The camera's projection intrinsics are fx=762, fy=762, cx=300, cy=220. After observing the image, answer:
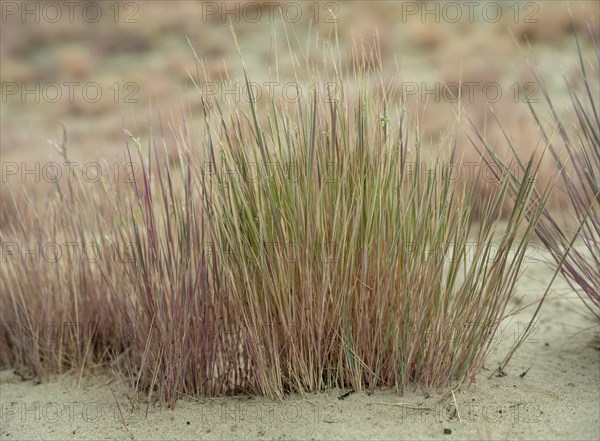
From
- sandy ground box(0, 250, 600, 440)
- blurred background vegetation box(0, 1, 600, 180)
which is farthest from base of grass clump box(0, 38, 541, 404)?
blurred background vegetation box(0, 1, 600, 180)

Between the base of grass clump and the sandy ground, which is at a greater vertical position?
the base of grass clump

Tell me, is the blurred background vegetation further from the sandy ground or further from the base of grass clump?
the base of grass clump

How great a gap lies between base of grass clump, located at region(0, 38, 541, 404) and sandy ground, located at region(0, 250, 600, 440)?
2.6 inches

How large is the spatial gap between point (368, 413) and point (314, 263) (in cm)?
43

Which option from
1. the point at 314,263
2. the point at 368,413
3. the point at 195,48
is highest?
the point at 195,48

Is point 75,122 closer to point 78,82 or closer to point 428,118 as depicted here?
point 78,82

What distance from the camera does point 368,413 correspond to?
2.05 m

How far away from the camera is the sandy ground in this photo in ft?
6.55

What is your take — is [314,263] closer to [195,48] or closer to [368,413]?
[368,413]

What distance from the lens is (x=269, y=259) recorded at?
6.70ft

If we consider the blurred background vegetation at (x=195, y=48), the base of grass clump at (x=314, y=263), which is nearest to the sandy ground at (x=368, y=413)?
the base of grass clump at (x=314, y=263)

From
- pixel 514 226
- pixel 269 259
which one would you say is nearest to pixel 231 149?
pixel 269 259

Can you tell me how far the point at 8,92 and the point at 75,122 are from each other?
1.92 metres

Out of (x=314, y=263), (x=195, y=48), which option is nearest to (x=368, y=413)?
(x=314, y=263)
